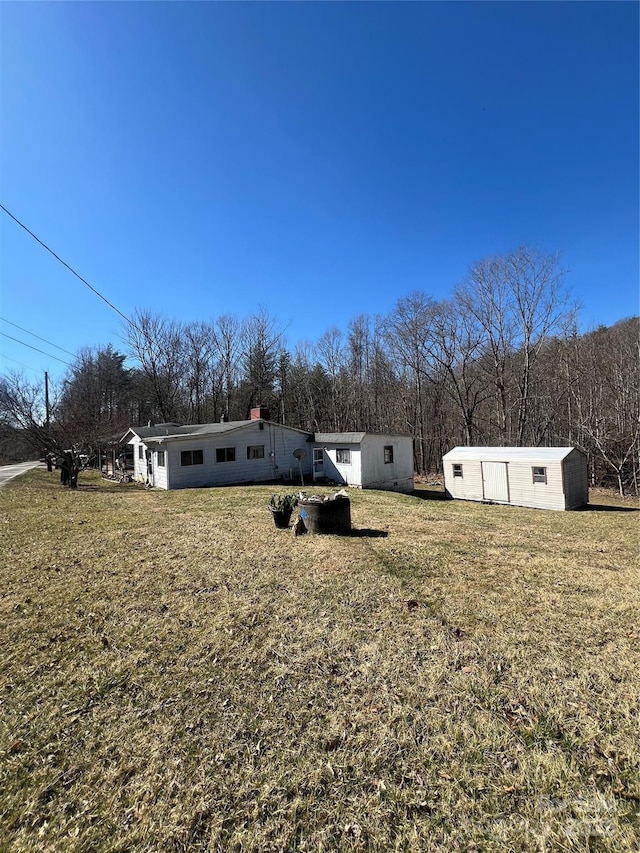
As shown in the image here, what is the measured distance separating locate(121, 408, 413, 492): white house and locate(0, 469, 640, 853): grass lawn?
465 inches

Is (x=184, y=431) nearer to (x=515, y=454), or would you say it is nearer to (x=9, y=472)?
(x=9, y=472)

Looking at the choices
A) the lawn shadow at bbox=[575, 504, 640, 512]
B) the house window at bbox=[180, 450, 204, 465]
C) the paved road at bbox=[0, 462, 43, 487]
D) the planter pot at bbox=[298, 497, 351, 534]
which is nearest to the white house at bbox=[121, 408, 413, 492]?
the house window at bbox=[180, 450, 204, 465]

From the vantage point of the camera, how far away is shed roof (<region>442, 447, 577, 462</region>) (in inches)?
643

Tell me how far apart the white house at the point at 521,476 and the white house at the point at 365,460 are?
2872 mm

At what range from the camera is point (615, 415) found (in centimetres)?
2252

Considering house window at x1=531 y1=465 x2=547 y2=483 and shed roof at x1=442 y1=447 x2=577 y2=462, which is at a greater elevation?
shed roof at x1=442 y1=447 x2=577 y2=462

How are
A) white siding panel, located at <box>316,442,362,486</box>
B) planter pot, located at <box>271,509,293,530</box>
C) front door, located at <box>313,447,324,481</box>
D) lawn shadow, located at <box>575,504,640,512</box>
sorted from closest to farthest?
planter pot, located at <box>271,509,293,530</box> < lawn shadow, located at <box>575,504,640,512</box> < white siding panel, located at <box>316,442,362,486</box> < front door, located at <box>313,447,324,481</box>

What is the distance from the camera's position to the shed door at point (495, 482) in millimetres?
17516

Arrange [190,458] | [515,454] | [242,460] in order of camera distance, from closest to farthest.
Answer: [515,454] → [190,458] → [242,460]

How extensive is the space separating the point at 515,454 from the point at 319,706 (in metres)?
17.5

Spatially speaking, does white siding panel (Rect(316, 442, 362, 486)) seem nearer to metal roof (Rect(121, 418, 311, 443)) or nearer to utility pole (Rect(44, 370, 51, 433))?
metal roof (Rect(121, 418, 311, 443))

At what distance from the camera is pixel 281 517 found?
327 inches

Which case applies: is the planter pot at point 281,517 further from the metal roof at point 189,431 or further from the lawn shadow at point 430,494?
the lawn shadow at point 430,494

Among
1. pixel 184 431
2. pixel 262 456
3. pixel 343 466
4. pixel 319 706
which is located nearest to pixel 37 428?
pixel 184 431
